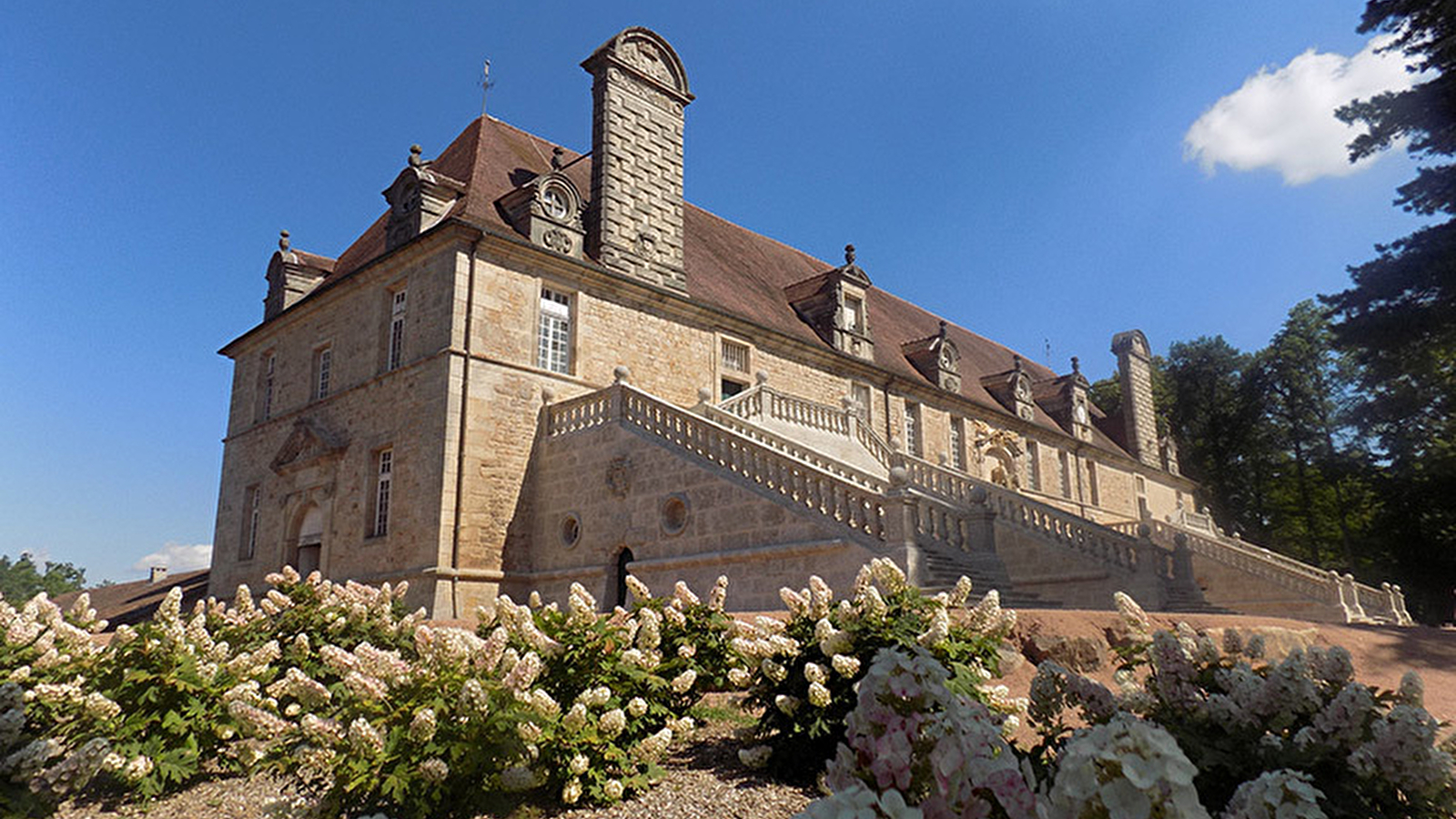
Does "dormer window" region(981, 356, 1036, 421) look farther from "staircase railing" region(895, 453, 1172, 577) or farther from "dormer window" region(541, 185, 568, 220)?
"dormer window" region(541, 185, 568, 220)

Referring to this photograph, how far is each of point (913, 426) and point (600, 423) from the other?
43.6ft

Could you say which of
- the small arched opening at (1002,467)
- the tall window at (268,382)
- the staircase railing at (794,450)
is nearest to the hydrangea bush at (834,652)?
the staircase railing at (794,450)

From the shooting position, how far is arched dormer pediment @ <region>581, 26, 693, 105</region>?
19.6 meters

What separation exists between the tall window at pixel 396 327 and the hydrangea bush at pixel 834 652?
14371 mm

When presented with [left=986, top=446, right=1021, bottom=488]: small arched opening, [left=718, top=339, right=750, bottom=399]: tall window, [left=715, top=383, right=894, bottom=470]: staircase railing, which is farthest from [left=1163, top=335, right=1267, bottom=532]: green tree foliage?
[left=718, top=339, right=750, bottom=399]: tall window

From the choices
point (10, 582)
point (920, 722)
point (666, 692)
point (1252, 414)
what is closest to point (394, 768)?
point (666, 692)

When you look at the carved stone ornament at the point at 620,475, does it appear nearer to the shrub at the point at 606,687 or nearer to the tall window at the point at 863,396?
the shrub at the point at 606,687

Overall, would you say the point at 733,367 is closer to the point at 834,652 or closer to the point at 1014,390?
the point at 1014,390

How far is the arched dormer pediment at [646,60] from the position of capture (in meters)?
19.6

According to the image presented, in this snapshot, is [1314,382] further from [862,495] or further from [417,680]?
[417,680]

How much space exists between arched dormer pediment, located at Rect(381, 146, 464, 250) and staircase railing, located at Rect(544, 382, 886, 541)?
4.59 m

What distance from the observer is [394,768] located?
375cm

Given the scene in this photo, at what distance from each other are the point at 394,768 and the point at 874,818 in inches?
118

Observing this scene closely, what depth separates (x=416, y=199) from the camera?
17406 mm
